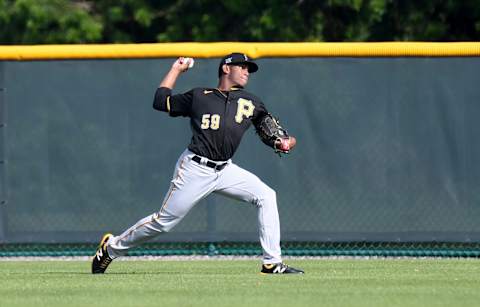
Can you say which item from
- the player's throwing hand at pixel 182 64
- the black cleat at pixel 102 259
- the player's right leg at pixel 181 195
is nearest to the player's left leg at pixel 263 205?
the player's right leg at pixel 181 195

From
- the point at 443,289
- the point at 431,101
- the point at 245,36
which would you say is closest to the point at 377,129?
the point at 431,101

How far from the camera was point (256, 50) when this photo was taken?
38.3 ft

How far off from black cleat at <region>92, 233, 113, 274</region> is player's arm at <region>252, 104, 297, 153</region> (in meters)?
1.39

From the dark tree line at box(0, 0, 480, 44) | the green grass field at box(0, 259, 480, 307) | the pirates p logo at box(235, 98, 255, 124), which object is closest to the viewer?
the green grass field at box(0, 259, 480, 307)

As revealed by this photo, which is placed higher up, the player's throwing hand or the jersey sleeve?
the player's throwing hand

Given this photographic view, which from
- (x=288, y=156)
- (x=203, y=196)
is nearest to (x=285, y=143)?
(x=203, y=196)

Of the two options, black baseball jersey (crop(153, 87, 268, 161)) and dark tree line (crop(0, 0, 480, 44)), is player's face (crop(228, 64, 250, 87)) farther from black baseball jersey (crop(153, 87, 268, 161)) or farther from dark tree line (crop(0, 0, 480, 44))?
dark tree line (crop(0, 0, 480, 44))

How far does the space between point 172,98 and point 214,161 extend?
55 centimetres

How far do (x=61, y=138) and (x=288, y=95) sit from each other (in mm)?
2176

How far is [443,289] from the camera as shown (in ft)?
26.7

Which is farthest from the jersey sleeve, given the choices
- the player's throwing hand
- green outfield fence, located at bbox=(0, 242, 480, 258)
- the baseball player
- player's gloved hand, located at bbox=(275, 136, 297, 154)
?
green outfield fence, located at bbox=(0, 242, 480, 258)

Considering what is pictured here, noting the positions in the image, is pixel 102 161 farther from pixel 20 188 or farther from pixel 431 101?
pixel 431 101

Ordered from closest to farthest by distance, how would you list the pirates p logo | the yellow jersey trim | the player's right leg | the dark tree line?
1. the player's right leg
2. the pirates p logo
3. the yellow jersey trim
4. the dark tree line

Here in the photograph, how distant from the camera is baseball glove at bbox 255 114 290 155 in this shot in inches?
363
